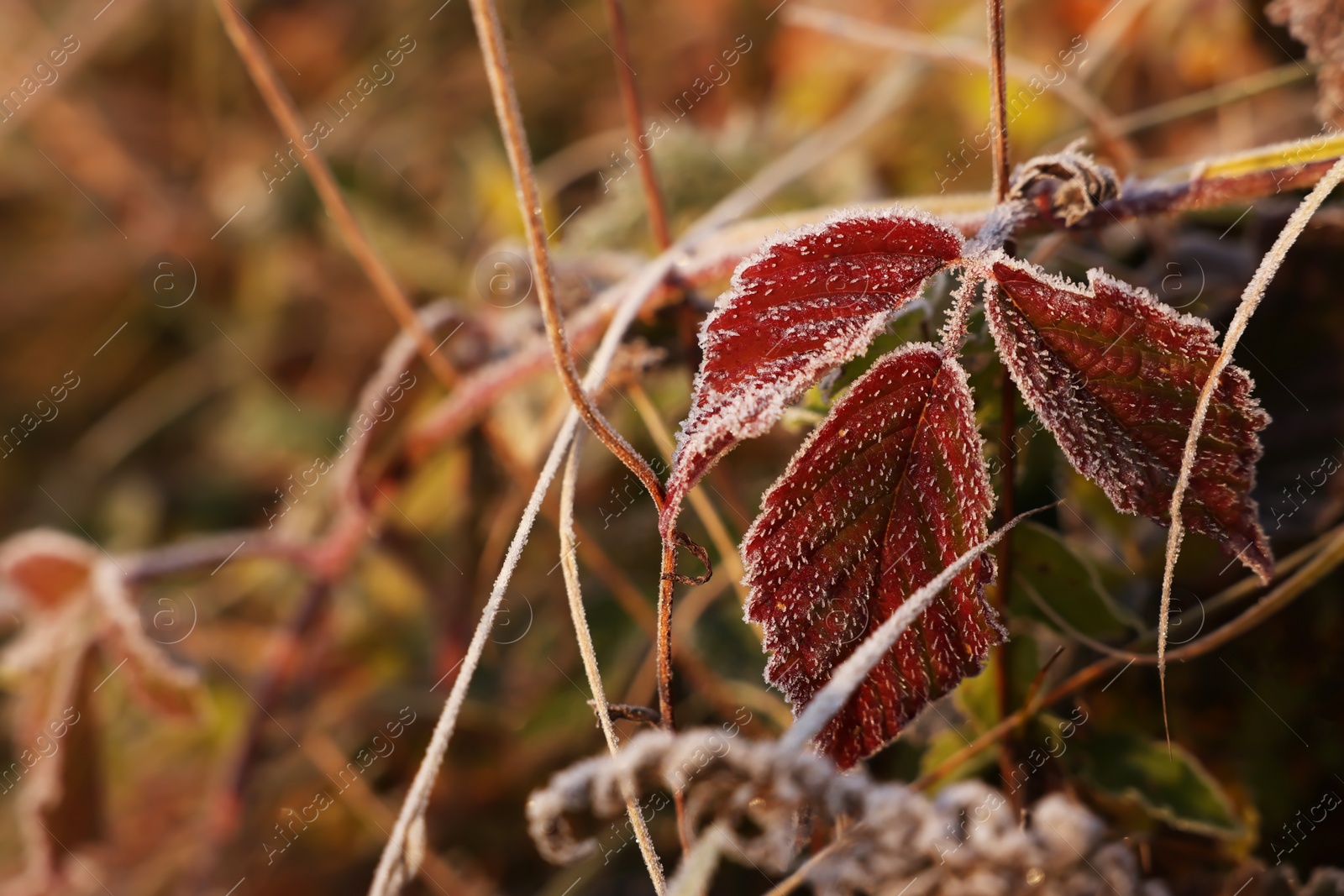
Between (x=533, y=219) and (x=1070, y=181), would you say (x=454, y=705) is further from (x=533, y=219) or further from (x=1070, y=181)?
(x=1070, y=181)

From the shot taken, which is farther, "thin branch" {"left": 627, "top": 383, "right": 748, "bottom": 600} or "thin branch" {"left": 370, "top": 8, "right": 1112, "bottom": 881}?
"thin branch" {"left": 627, "top": 383, "right": 748, "bottom": 600}

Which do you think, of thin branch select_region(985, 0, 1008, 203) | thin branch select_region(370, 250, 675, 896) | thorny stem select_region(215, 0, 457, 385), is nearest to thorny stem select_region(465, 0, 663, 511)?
thin branch select_region(370, 250, 675, 896)

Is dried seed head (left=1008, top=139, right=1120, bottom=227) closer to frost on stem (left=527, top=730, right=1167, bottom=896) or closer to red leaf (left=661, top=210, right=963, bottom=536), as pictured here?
red leaf (left=661, top=210, right=963, bottom=536)

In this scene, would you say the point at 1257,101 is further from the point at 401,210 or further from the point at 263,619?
the point at 263,619

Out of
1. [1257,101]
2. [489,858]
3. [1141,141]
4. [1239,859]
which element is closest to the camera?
[1239,859]

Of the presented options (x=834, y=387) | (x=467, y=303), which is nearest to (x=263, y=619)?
(x=467, y=303)

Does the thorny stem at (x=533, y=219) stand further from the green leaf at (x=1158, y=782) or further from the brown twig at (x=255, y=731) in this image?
the brown twig at (x=255, y=731)

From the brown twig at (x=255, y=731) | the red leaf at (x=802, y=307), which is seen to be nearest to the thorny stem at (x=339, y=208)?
the brown twig at (x=255, y=731)
